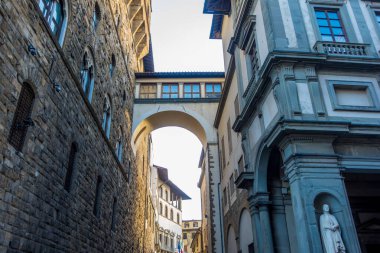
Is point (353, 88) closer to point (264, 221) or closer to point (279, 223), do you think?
point (279, 223)

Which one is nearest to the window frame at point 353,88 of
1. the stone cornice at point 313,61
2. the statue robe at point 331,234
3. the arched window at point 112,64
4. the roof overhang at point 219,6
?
the stone cornice at point 313,61

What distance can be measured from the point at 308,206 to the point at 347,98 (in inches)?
149

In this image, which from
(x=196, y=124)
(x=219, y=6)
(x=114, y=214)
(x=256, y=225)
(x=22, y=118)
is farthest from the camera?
(x=196, y=124)

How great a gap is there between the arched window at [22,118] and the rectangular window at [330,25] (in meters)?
8.78

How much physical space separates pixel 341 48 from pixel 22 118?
355 inches

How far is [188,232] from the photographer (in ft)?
243

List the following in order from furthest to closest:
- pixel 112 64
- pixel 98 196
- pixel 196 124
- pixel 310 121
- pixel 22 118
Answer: pixel 196 124, pixel 112 64, pixel 98 196, pixel 310 121, pixel 22 118

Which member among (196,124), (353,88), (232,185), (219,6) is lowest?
(232,185)

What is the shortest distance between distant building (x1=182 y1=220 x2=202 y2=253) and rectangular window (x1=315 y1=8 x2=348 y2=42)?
5918 centimetres

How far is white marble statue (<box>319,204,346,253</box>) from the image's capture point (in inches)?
262

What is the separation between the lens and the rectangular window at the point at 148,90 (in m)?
23.5

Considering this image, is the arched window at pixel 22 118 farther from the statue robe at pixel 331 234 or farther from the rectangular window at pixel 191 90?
the rectangular window at pixel 191 90

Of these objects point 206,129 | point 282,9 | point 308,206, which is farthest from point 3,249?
point 206,129

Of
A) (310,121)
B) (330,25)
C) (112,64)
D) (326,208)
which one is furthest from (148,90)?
(326,208)
